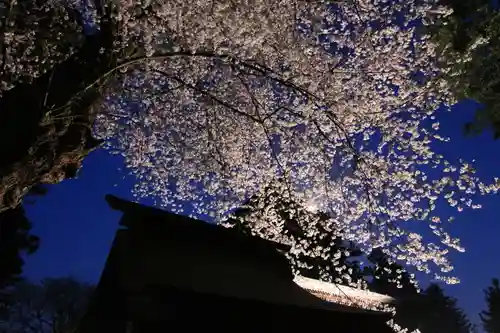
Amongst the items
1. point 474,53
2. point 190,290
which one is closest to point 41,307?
point 190,290

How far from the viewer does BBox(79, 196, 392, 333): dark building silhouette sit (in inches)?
279

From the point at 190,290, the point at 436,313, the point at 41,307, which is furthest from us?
the point at 436,313

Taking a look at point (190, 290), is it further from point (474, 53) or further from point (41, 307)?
point (41, 307)

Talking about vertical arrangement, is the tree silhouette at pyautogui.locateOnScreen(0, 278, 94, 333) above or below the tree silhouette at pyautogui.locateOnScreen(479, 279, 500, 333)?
below

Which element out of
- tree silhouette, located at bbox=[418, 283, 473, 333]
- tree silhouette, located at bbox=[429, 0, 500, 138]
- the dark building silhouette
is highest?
tree silhouette, located at bbox=[418, 283, 473, 333]

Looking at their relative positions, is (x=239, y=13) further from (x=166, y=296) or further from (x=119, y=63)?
(x=166, y=296)

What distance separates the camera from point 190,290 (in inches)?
263

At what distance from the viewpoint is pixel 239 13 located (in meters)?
7.54

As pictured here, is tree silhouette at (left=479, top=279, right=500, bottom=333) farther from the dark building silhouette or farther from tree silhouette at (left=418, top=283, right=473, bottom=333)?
the dark building silhouette

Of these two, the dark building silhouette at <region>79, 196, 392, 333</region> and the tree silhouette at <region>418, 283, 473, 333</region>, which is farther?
the tree silhouette at <region>418, 283, 473, 333</region>

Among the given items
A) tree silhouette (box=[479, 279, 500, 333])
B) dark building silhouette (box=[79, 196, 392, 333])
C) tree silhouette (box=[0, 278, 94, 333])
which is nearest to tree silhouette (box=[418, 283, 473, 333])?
tree silhouette (box=[479, 279, 500, 333])

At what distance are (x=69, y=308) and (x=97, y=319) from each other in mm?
27940

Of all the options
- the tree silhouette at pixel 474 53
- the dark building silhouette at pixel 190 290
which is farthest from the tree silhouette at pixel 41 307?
the tree silhouette at pixel 474 53

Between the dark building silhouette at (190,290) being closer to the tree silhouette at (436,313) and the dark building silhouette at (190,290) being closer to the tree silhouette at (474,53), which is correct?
the tree silhouette at (474,53)
